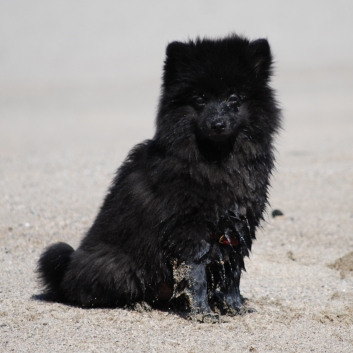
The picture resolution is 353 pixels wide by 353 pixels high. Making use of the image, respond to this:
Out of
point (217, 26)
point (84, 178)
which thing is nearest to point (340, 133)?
point (84, 178)

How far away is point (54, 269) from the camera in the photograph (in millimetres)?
5105

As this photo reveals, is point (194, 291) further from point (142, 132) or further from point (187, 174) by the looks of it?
point (142, 132)

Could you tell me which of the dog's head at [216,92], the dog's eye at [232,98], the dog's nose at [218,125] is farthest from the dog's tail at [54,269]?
the dog's eye at [232,98]

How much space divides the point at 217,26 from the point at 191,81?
33.2 metres

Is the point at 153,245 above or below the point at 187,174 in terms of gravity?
below

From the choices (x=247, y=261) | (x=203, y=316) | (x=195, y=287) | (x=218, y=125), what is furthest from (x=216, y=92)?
(x=247, y=261)

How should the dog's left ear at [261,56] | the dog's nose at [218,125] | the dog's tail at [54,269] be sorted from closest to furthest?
the dog's nose at [218,125], the dog's left ear at [261,56], the dog's tail at [54,269]

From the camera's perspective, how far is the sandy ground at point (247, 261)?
4375 mm

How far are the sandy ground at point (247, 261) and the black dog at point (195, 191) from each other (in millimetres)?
264

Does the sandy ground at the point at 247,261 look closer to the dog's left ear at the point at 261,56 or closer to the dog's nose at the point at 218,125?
the dog's nose at the point at 218,125

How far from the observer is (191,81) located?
15.4ft

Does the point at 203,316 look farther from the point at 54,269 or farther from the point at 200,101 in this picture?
the point at 200,101

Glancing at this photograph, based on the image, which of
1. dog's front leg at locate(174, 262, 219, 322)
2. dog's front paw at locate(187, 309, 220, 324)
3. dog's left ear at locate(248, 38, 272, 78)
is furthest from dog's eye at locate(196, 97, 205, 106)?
dog's front paw at locate(187, 309, 220, 324)

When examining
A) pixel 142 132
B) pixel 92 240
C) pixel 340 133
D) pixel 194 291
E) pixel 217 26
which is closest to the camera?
pixel 194 291
